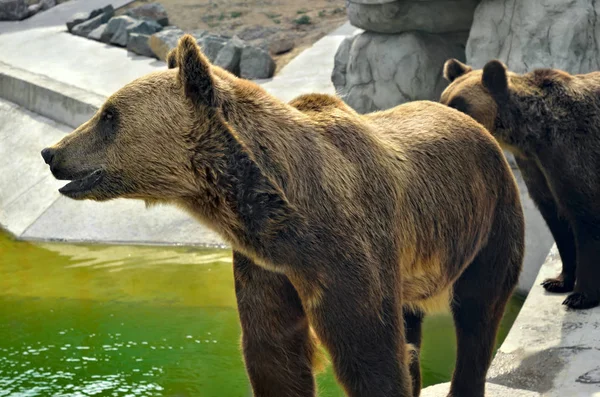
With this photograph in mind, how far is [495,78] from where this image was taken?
6.04m

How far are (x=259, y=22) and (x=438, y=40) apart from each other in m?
4.45

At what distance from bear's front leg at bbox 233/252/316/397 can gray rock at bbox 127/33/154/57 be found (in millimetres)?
9144

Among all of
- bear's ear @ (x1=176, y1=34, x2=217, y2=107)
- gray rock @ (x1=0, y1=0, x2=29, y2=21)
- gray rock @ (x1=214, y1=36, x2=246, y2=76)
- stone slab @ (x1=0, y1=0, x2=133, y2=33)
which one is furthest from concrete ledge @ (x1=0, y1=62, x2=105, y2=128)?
→ bear's ear @ (x1=176, y1=34, x2=217, y2=107)

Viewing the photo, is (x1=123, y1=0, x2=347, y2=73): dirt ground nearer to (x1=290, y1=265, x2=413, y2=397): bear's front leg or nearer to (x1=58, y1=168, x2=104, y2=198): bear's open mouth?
(x1=58, y1=168, x2=104, y2=198): bear's open mouth

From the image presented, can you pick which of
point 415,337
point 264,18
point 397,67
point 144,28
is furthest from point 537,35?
point 144,28

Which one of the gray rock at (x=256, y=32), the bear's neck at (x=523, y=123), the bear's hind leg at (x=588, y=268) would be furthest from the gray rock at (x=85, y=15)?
the bear's hind leg at (x=588, y=268)

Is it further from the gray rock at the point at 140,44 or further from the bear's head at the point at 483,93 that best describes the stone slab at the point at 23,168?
the bear's head at the point at 483,93

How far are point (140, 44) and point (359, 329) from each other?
31.6 feet

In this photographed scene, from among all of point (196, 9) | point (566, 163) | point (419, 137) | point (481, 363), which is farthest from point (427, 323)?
point (196, 9)

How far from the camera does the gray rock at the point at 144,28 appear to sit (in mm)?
12477

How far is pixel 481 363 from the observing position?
390cm

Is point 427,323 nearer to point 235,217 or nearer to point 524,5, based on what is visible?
point 524,5

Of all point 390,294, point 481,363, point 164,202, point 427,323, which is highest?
point 164,202

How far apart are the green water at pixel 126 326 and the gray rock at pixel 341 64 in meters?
2.74
